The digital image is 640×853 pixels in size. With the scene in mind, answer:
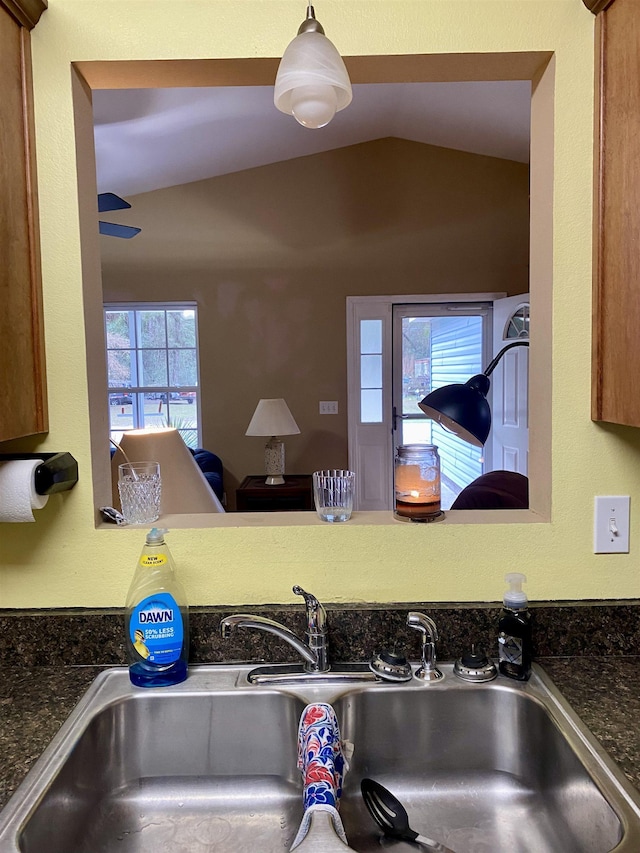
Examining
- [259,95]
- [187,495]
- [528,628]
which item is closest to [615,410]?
[528,628]

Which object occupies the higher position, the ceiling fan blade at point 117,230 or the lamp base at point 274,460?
the ceiling fan blade at point 117,230

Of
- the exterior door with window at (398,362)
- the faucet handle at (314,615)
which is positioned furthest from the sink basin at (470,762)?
the exterior door with window at (398,362)

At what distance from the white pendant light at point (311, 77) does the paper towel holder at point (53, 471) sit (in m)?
0.65

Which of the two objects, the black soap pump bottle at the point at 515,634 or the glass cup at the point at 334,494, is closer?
the black soap pump bottle at the point at 515,634

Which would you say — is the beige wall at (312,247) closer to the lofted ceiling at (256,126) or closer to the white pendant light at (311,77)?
A: the lofted ceiling at (256,126)

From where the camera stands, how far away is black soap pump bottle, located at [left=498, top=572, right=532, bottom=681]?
1013mm

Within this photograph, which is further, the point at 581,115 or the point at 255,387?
the point at 255,387

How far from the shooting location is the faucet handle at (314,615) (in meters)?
1.04

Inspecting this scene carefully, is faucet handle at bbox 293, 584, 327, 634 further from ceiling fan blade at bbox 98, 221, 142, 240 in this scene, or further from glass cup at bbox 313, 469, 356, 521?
ceiling fan blade at bbox 98, 221, 142, 240

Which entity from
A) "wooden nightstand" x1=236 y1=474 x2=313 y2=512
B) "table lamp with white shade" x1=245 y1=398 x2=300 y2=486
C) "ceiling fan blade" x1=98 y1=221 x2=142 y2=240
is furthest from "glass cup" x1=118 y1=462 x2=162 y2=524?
"wooden nightstand" x1=236 y1=474 x2=313 y2=512

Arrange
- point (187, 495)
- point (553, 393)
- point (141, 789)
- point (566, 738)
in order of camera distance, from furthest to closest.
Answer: point (187, 495), point (553, 393), point (141, 789), point (566, 738)

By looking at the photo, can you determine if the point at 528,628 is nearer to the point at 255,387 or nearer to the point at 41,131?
the point at 41,131

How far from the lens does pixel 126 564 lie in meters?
1.11

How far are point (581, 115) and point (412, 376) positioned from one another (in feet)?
13.7
